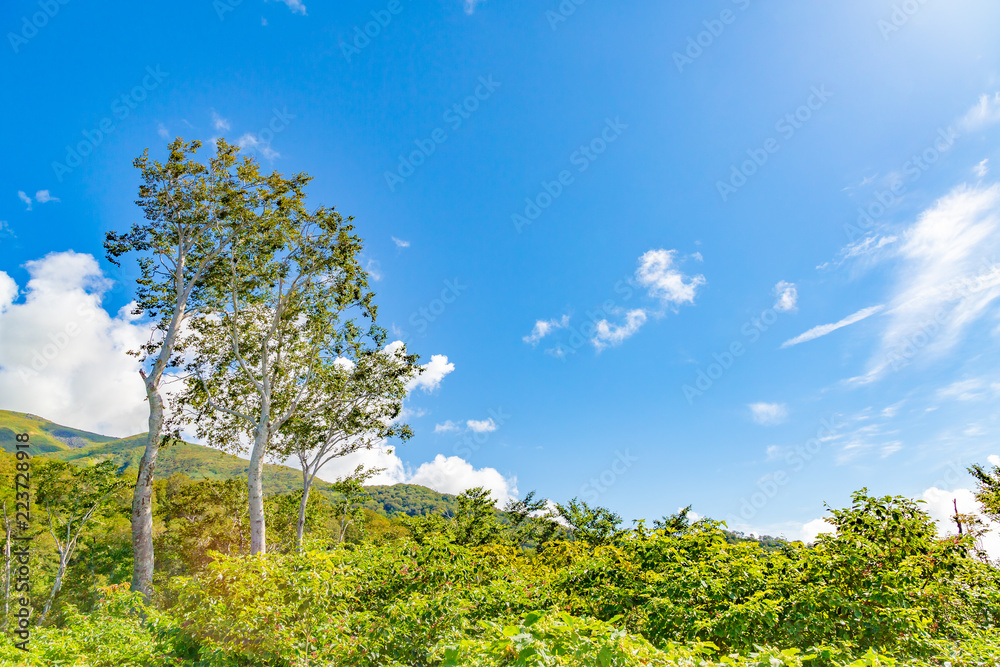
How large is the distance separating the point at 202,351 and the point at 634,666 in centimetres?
1920

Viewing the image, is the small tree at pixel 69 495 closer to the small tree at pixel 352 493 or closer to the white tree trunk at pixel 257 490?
the small tree at pixel 352 493

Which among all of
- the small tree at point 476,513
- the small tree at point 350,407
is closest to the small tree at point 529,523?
the small tree at point 476,513

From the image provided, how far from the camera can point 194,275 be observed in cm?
1570

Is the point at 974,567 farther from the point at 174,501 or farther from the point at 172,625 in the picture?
the point at 174,501

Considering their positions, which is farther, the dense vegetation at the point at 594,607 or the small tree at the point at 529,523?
the small tree at the point at 529,523

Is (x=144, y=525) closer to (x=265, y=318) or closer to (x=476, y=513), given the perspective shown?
(x=265, y=318)

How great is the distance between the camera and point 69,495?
→ 28.9 metres

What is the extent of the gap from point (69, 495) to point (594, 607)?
37.8m

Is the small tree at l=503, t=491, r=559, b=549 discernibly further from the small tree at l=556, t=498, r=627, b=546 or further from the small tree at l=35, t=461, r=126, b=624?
the small tree at l=35, t=461, r=126, b=624

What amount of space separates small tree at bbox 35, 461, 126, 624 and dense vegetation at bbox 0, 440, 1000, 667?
2913cm

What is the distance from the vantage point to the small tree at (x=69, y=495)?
92.7 ft

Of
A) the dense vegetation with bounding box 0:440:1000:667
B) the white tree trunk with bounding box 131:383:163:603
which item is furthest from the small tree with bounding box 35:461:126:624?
the dense vegetation with bounding box 0:440:1000:667

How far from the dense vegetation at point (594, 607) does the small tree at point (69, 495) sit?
29131mm

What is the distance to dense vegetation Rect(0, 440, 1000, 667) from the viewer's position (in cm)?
416
